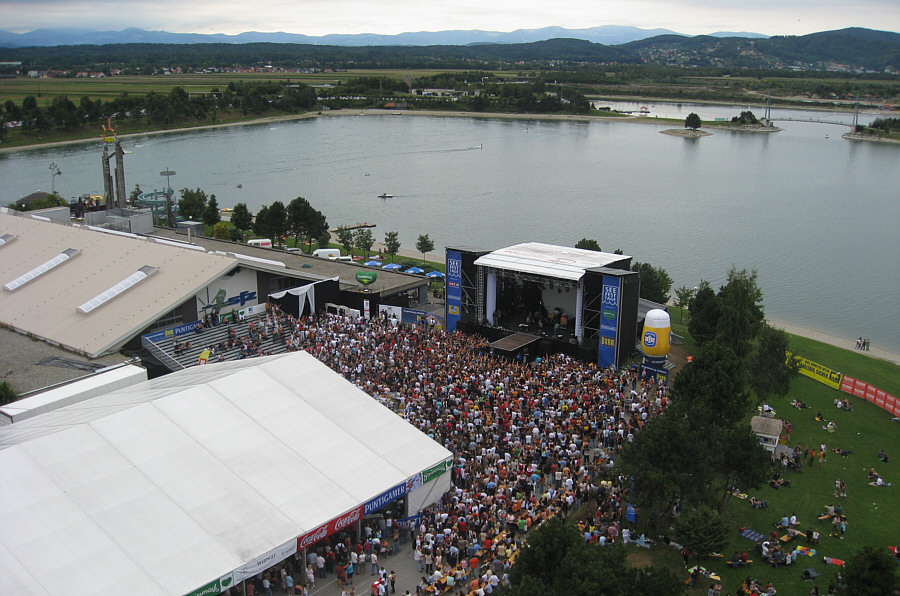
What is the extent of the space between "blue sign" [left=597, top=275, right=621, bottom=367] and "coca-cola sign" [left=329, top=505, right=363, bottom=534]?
11.4m

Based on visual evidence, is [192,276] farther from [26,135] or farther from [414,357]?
[26,135]

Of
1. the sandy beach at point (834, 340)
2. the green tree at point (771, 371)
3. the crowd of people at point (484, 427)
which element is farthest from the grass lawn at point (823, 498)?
the sandy beach at point (834, 340)

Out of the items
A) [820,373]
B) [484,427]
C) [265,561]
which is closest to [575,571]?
[265,561]

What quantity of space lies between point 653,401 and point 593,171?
6195 cm

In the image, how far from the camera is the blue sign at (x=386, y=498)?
13.3 meters

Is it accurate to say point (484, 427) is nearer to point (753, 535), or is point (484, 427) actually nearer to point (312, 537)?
point (312, 537)

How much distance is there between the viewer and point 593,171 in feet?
260

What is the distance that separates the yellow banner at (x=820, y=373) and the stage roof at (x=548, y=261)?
6.47m

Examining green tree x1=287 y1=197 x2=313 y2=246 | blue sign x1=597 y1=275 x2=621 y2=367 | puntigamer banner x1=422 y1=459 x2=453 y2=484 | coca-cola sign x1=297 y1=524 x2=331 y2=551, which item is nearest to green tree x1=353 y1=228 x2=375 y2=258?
green tree x1=287 y1=197 x2=313 y2=246

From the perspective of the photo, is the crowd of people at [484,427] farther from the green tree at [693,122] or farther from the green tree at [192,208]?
the green tree at [693,122]

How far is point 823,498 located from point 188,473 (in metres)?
12.8

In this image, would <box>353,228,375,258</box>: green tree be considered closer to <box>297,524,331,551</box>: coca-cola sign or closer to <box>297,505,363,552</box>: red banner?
<box>297,505,363,552</box>: red banner

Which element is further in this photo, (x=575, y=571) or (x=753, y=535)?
(x=753, y=535)

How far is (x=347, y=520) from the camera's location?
1294 centimetres
